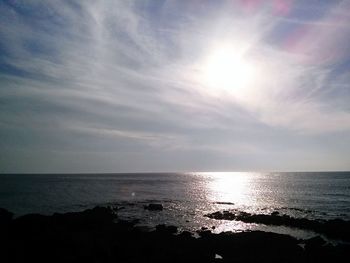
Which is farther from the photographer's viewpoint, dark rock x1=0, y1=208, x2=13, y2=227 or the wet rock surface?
the wet rock surface

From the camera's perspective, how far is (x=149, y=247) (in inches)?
1309

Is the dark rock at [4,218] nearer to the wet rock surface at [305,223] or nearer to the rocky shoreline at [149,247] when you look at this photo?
the rocky shoreline at [149,247]

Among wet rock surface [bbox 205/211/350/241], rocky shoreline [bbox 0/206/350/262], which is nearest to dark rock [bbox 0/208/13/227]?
rocky shoreline [bbox 0/206/350/262]

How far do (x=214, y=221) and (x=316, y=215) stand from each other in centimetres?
2178

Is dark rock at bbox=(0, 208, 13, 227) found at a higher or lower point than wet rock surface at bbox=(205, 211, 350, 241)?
higher

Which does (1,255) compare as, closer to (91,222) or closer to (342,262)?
(91,222)

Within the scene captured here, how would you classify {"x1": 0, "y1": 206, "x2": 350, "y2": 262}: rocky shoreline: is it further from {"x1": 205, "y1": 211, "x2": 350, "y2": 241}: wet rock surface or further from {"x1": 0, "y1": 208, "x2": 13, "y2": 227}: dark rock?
{"x1": 205, "y1": 211, "x2": 350, "y2": 241}: wet rock surface

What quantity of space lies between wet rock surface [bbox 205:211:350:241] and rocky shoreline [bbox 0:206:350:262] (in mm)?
10649

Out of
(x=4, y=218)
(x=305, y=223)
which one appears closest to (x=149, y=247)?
(x=4, y=218)

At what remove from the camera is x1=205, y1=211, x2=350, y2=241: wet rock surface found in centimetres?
4606

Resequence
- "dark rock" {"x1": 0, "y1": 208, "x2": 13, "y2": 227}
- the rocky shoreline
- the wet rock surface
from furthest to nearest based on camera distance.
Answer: the wet rock surface, "dark rock" {"x1": 0, "y1": 208, "x2": 13, "y2": 227}, the rocky shoreline

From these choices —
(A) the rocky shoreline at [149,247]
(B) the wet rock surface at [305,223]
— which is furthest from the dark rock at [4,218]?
(B) the wet rock surface at [305,223]

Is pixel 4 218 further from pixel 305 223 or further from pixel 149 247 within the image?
pixel 305 223

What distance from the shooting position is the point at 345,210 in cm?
7188
